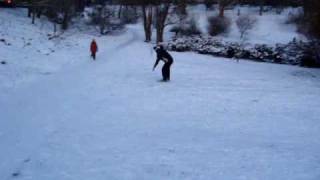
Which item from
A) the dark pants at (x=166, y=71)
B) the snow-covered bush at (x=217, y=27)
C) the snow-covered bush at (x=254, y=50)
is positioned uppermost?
the dark pants at (x=166, y=71)

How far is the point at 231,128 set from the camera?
11250 mm

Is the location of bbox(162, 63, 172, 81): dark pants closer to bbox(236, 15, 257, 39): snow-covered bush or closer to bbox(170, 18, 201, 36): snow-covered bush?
bbox(170, 18, 201, 36): snow-covered bush

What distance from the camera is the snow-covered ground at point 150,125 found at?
27.1 feet

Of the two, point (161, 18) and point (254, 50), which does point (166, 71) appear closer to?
point (254, 50)

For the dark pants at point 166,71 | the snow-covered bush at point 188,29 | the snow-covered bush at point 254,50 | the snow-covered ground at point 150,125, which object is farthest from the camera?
the snow-covered bush at point 188,29

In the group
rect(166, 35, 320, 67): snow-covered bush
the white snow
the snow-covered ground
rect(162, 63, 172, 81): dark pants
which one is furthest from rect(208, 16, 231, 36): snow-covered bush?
rect(162, 63, 172, 81): dark pants

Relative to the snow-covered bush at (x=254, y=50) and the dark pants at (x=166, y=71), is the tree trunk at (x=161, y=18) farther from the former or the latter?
the dark pants at (x=166, y=71)

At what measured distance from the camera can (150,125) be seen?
1138 centimetres

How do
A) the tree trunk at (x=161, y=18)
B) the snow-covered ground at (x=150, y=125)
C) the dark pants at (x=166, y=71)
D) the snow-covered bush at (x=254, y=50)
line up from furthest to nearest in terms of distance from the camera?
the tree trunk at (x=161, y=18)
the snow-covered bush at (x=254, y=50)
the dark pants at (x=166, y=71)
the snow-covered ground at (x=150, y=125)

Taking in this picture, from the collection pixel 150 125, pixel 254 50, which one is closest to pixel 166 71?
pixel 150 125

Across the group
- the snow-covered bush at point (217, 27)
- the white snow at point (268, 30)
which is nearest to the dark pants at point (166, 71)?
the white snow at point (268, 30)

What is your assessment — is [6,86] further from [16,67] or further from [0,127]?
[0,127]

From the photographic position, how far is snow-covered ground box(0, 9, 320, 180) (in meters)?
8.27

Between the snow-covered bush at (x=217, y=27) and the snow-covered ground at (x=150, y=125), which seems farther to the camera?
the snow-covered bush at (x=217, y=27)
